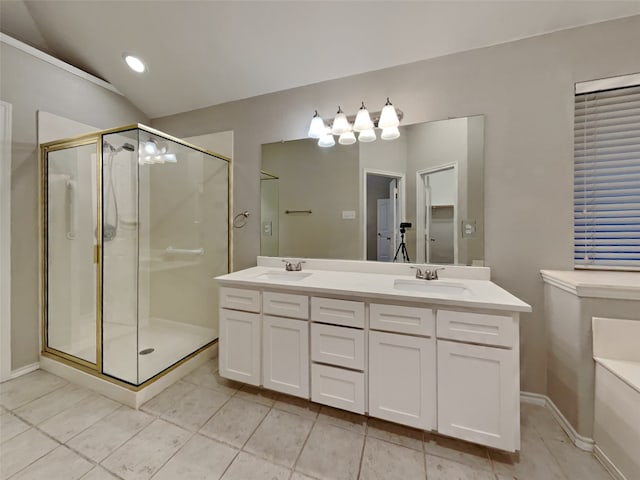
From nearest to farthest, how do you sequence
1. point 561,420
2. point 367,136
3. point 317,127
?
point 561,420 < point 367,136 < point 317,127

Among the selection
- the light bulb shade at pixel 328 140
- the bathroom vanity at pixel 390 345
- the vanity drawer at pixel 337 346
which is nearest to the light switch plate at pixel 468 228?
the bathroom vanity at pixel 390 345

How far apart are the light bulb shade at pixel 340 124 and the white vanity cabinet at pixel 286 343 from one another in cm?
129

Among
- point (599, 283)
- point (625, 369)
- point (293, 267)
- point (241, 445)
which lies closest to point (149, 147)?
point (293, 267)

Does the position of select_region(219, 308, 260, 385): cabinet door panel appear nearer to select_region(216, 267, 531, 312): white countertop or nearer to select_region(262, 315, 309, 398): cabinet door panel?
select_region(262, 315, 309, 398): cabinet door panel

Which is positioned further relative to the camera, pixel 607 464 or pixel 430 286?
pixel 430 286

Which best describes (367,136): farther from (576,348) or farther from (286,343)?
(576,348)

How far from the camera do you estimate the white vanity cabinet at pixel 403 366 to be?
1.29m

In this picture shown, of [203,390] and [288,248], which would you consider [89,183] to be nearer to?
[288,248]

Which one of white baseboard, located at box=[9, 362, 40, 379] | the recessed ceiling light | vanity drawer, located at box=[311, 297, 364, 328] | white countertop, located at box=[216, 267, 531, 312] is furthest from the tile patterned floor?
the recessed ceiling light

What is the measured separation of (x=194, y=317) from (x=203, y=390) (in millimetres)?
824

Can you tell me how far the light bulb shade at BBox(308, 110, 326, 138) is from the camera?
202 centimetres

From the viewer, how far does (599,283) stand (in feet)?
4.17

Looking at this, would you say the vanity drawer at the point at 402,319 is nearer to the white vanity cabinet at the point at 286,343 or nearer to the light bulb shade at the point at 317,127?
the white vanity cabinet at the point at 286,343

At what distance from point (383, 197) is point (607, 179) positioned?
54.0 inches
